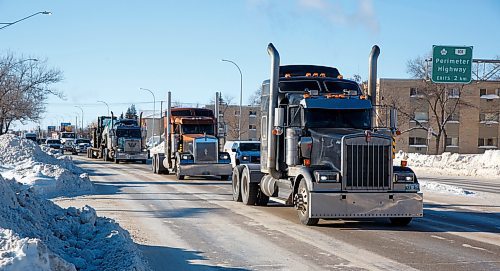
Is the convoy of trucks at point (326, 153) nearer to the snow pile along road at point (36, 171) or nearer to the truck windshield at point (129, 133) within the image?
the snow pile along road at point (36, 171)

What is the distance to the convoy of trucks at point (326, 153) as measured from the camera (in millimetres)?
13352

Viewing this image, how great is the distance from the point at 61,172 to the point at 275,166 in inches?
439

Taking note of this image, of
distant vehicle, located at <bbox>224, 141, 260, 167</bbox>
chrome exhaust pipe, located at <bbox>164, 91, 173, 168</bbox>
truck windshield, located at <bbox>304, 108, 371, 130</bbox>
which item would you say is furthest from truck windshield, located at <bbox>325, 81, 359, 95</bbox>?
distant vehicle, located at <bbox>224, 141, 260, 167</bbox>

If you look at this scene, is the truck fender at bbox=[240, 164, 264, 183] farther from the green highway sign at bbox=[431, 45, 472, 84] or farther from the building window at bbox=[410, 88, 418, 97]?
the building window at bbox=[410, 88, 418, 97]

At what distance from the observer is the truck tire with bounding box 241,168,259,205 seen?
17.8 meters

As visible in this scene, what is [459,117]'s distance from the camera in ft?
246

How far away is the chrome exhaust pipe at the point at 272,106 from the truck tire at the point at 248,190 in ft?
6.83

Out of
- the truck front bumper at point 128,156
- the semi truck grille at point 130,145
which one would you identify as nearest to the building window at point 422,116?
the truck front bumper at point 128,156

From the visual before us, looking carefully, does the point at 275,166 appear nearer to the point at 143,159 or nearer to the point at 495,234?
the point at 495,234

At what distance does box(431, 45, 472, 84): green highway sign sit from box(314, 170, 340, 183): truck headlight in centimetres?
2420

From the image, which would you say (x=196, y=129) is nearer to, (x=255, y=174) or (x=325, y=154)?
(x=255, y=174)

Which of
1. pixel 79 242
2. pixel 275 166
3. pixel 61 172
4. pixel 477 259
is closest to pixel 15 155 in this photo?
pixel 61 172

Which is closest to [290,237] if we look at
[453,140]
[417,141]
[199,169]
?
[199,169]

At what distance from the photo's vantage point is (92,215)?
36.3 ft
